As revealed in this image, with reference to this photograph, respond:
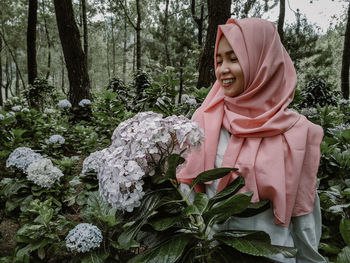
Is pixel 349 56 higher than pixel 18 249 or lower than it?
higher

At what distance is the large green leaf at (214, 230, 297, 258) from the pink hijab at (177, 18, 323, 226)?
0.71 feet

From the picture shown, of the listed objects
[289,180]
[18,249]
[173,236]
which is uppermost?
[289,180]

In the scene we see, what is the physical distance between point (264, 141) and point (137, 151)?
2.07 ft

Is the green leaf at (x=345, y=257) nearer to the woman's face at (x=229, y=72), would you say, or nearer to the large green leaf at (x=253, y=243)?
the large green leaf at (x=253, y=243)

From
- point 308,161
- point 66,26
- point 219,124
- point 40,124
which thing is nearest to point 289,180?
point 308,161

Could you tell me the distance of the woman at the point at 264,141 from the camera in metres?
1.16

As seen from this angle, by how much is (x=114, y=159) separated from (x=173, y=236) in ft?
1.25

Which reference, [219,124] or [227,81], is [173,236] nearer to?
[219,124]

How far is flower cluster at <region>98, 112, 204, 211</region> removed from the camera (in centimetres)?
87

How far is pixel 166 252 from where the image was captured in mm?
920

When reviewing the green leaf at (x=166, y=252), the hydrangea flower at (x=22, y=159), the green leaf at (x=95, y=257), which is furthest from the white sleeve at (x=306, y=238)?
the hydrangea flower at (x=22, y=159)

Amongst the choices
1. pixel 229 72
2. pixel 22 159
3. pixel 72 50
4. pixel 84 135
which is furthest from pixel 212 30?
pixel 22 159

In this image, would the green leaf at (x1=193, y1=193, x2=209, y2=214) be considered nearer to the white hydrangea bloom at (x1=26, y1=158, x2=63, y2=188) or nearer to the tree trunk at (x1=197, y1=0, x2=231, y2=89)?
the white hydrangea bloom at (x1=26, y1=158, x2=63, y2=188)

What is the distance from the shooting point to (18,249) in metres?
1.50
